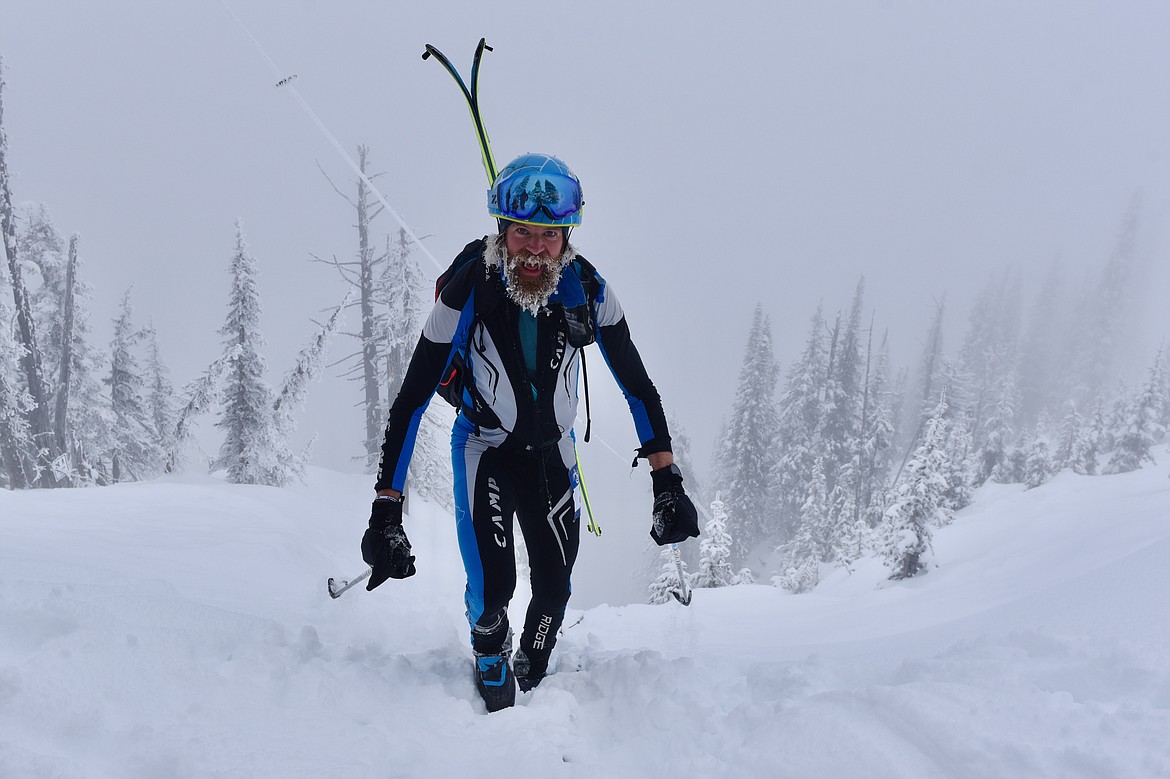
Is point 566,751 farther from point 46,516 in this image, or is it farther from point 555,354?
point 46,516

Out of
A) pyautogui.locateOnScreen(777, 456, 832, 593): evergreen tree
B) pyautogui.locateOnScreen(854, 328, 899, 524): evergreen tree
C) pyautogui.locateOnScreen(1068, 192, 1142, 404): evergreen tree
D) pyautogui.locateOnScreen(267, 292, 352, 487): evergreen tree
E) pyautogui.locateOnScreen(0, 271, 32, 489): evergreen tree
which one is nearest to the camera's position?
pyautogui.locateOnScreen(0, 271, 32, 489): evergreen tree

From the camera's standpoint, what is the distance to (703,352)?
141375 mm

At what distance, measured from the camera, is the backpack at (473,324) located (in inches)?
153

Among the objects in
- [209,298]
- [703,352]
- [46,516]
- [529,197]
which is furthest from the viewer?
[209,298]

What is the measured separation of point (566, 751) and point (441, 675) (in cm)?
118

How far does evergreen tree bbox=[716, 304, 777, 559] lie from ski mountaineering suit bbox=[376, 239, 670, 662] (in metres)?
41.7

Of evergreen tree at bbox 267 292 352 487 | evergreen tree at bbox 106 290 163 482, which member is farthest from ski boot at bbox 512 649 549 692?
evergreen tree at bbox 106 290 163 482

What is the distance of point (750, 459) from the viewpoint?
145ft

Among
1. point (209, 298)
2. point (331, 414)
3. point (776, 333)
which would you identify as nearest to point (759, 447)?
point (331, 414)

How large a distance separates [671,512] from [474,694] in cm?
166

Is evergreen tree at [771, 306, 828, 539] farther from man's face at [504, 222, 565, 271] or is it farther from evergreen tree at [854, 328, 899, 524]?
man's face at [504, 222, 565, 271]

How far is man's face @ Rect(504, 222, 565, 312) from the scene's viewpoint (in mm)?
3787

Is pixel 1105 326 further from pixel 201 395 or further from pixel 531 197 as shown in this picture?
pixel 531 197

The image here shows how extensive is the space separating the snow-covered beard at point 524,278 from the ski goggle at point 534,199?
0.64 ft
